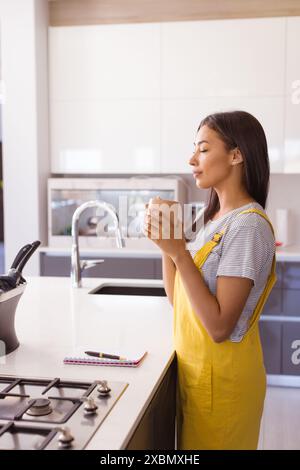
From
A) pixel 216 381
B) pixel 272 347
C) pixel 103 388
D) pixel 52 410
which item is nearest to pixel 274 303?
pixel 272 347

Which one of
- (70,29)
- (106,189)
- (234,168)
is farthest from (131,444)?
(70,29)

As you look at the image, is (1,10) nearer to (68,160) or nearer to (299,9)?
(68,160)

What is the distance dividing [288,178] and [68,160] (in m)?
1.50

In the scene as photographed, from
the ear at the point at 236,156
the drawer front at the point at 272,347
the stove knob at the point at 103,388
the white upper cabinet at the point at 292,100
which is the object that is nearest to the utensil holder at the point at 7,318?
the stove knob at the point at 103,388

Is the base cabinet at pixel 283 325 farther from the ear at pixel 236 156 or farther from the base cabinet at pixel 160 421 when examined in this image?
the ear at pixel 236 156

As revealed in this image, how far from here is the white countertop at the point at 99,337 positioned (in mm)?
1068

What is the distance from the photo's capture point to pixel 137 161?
12.3ft

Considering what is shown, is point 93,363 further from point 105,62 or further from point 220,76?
point 105,62

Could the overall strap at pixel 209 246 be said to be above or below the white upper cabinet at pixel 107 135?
below

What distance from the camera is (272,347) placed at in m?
3.44

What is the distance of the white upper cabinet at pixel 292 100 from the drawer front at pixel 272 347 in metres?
0.98

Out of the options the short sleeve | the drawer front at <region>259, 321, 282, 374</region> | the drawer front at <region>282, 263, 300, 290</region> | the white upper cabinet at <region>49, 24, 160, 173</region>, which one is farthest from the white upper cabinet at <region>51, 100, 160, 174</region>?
the short sleeve

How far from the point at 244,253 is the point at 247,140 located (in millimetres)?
255

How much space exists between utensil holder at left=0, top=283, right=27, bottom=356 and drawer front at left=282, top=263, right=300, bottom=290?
89.0 inches
